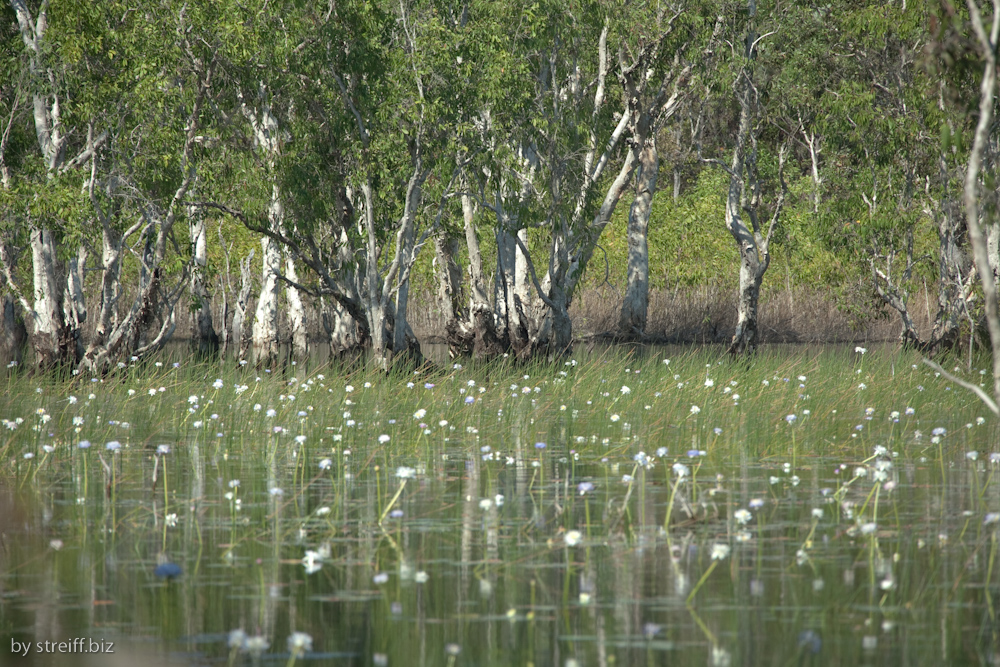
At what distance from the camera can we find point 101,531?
21.8ft

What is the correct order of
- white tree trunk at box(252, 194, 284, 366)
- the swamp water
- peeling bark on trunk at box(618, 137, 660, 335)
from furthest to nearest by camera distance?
1. peeling bark on trunk at box(618, 137, 660, 335)
2. white tree trunk at box(252, 194, 284, 366)
3. the swamp water

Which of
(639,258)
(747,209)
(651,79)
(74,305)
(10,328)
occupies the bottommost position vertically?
(10,328)

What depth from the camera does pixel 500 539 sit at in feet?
21.1

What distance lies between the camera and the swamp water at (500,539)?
4.59 meters

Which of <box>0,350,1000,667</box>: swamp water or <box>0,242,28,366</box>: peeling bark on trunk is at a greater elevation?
<box>0,242,28,366</box>: peeling bark on trunk

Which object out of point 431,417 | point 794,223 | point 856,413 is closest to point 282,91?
point 431,417

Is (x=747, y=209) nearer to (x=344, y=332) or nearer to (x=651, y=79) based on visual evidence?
(x=651, y=79)

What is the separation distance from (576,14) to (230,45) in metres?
7.08

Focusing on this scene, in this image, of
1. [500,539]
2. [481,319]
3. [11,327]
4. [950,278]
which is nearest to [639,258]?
[481,319]

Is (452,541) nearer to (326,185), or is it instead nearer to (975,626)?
(975,626)

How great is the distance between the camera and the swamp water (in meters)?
4.59

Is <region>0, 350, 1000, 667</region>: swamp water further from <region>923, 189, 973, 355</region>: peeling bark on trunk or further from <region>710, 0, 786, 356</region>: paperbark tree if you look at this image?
<region>710, 0, 786, 356</region>: paperbark tree

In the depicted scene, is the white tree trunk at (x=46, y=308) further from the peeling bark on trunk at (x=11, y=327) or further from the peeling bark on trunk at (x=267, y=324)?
the peeling bark on trunk at (x=11, y=327)

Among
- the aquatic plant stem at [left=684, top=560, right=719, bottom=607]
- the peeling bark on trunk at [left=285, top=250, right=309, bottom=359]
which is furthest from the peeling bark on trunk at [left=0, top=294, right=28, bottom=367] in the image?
the aquatic plant stem at [left=684, top=560, right=719, bottom=607]
